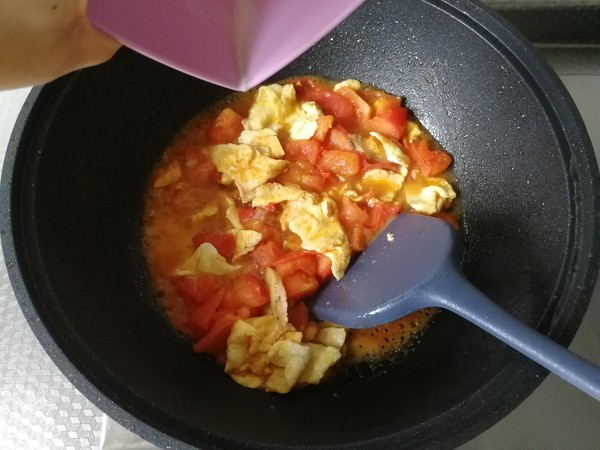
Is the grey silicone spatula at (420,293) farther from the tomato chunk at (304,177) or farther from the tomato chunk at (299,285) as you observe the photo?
the tomato chunk at (304,177)

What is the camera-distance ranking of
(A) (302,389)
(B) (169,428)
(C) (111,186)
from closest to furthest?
(B) (169,428) → (A) (302,389) → (C) (111,186)

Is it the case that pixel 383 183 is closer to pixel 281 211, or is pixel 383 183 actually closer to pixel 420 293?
pixel 281 211

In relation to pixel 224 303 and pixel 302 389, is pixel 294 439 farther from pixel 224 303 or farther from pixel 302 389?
pixel 224 303

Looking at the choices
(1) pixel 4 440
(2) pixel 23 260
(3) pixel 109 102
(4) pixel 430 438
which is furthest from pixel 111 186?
(4) pixel 430 438

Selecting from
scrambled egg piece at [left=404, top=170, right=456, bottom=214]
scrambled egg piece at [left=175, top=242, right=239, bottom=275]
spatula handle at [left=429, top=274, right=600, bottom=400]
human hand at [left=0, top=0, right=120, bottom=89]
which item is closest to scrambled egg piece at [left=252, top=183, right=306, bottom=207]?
scrambled egg piece at [left=175, top=242, right=239, bottom=275]

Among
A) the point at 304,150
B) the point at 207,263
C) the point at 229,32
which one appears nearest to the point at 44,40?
the point at 229,32

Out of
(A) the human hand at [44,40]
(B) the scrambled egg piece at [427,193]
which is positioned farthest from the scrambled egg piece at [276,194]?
(A) the human hand at [44,40]
